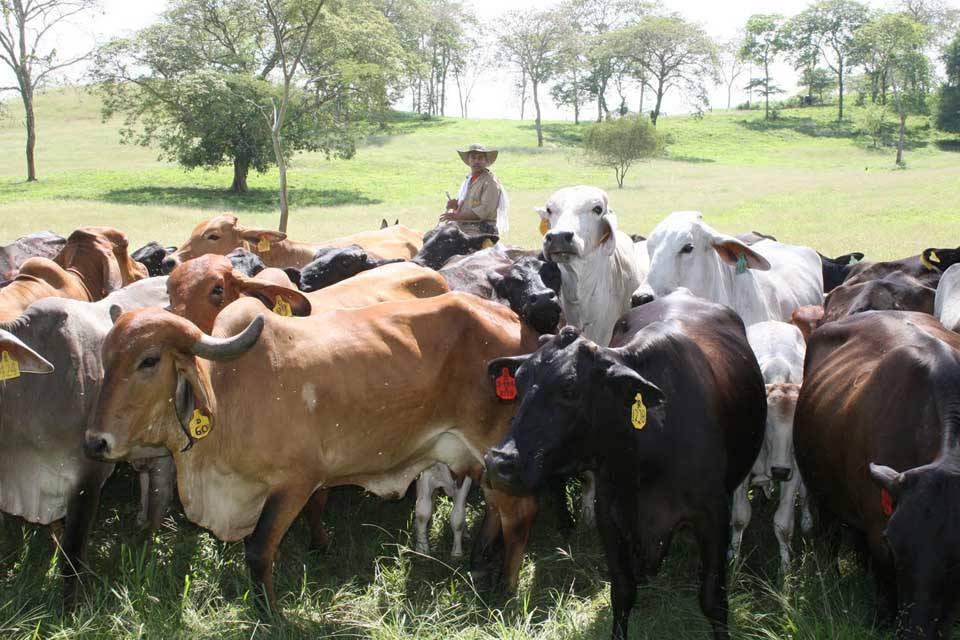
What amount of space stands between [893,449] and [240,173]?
3333 centimetres

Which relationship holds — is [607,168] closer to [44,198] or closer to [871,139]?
[871,139]

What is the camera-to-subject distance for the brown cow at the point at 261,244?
1043cm

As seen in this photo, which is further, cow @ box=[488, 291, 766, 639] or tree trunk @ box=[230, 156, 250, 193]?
tree trunk @ box=[230, 156, 250, 193]

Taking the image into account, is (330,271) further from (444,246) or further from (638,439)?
(638,439)

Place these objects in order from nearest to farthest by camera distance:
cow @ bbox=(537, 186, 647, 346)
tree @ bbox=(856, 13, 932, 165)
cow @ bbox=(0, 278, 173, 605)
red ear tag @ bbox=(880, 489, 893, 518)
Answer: red ear tag @ bbox=(880, 489, 893, 518) → cow @ bbox=(0, 278, 173, 605) → cow @ bbox=(537, 186, 647, 346) → tree @ bbox=(856, 13, 932, 165)

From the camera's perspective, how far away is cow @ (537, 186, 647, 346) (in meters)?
6.92

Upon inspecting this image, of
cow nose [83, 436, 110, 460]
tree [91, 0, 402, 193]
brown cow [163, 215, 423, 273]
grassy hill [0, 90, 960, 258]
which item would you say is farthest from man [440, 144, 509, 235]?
tree [91, 0, 402, 193]

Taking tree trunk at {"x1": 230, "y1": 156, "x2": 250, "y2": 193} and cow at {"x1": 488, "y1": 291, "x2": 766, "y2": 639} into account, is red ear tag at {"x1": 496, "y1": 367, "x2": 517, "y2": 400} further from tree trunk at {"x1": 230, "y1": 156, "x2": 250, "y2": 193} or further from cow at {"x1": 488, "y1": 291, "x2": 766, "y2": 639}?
tree trunk at {"x1": 230, "y1": 156, "x2": 250, "y2": 193}

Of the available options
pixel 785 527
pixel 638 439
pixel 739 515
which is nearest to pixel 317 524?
pixel 638 439

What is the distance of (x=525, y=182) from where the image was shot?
38.9 m

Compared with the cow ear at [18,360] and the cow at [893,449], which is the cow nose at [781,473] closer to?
the cow at [893,449]

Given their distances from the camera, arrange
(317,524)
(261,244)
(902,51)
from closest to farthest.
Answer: (317,524) < (261,244) < (902,51)

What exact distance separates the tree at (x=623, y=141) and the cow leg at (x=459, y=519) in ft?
116

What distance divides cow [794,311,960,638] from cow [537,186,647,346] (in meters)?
1.81
